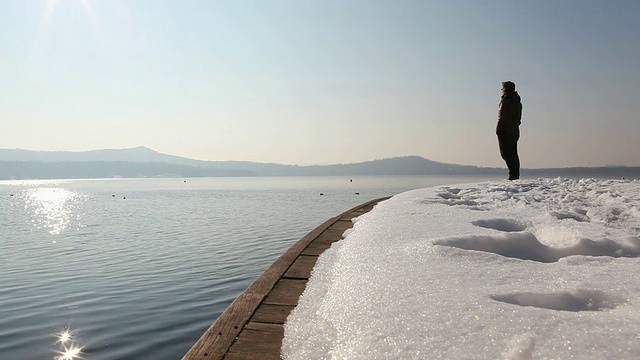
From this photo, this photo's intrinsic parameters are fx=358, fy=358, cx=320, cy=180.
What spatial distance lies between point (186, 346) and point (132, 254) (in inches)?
336

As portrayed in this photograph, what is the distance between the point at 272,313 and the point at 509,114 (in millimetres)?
14649

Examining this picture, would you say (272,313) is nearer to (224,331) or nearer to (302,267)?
(224,331)

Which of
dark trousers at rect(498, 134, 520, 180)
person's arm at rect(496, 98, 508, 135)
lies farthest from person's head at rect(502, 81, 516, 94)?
dark trousers at rect(498, 134, 520, 180)

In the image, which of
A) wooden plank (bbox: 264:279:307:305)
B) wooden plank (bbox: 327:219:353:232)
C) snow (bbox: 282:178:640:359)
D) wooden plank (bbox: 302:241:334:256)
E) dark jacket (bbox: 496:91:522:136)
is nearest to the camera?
snow (bbox: 282:178:640:359)

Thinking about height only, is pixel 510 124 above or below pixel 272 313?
above

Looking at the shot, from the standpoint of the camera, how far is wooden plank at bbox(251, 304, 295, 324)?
2.49 m

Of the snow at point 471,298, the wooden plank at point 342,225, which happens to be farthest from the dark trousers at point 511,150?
the snow at point 471,298

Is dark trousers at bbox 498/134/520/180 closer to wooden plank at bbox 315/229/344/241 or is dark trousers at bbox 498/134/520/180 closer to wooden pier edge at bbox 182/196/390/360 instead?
wooden plank at bbox 315/229/344/241

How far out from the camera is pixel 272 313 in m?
2.61

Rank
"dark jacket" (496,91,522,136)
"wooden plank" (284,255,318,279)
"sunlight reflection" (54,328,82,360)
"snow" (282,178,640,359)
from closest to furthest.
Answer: "snow" (282,178,640,359) < "wooden plank" (284,255,318,279) < "sunlight reflection" (54,328,82,360) < "dark jacket" (496,91,522,136)

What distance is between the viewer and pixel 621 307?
195 centimetres

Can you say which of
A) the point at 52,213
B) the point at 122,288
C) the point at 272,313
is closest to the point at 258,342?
the point at 272,313

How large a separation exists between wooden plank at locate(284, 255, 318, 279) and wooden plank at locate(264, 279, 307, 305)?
148 mm

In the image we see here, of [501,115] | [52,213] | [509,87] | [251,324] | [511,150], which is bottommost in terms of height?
[52,213]
